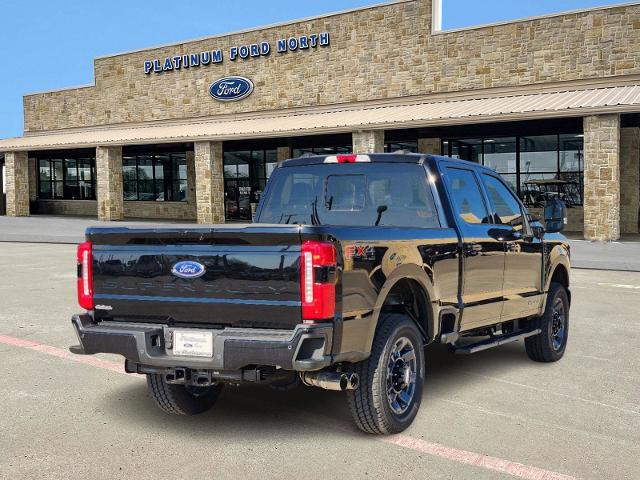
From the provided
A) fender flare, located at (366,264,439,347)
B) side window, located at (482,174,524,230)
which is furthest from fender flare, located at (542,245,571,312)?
fender flare, located at (366,264,439,347)

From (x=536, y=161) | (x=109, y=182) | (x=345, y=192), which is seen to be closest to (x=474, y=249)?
(x=345, y=192)

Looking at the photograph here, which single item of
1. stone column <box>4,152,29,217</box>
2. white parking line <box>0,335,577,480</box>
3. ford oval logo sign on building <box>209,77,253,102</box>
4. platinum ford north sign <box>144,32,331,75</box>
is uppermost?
platinum ford north sign <box>144,32,331,75</box>

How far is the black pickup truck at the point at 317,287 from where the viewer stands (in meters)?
4.18

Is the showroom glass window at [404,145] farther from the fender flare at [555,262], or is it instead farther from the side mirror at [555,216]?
the side mirror at [555,216]

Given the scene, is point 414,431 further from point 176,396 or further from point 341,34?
point 341,34

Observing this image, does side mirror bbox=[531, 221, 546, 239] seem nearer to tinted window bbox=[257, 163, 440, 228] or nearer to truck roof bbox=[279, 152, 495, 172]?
truck roof bbox=[279, 152, 495, 172]

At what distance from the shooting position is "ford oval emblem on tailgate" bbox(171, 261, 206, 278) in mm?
4441

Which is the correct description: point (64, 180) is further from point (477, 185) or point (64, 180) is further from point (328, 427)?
point (328, 427)

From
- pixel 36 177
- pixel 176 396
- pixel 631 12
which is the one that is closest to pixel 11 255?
pixel 176 396

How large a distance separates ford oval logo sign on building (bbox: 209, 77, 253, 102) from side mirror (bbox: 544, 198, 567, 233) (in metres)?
27.9

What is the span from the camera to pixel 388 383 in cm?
471

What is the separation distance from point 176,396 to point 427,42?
25.2 m

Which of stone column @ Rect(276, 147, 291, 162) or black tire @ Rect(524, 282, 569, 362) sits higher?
stone column @ Rect(276, 147, 291, 162)

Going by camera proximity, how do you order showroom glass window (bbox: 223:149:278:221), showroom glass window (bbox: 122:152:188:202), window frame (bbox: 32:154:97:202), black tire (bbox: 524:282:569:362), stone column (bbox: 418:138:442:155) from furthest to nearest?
window frame (bbox: 32:154:97:202), showroom glass window (bbox: 122:152:188:202), showroom glass window (bbox: 223:149:278:221), stone column (bbox: 418:138:442:155), black tire (bbox: 524:282:569:362)
